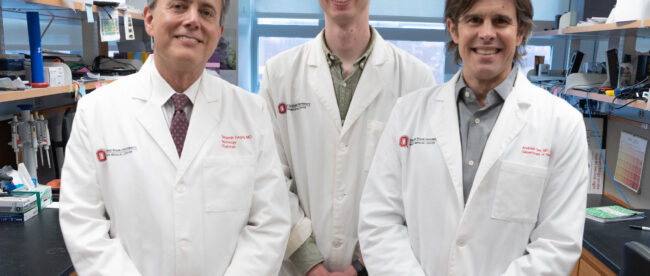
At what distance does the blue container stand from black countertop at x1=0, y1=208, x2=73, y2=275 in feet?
1.85

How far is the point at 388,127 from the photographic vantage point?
1483mm

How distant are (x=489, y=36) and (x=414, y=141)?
1.14 ft

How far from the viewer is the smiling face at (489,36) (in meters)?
1.33

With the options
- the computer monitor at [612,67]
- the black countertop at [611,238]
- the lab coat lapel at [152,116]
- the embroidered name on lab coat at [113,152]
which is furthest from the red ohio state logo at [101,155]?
the computer monitor at [612,67]

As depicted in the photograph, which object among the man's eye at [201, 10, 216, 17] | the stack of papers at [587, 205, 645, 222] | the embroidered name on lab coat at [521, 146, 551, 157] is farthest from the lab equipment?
the stack of papers at [587, 205, 645, 222]

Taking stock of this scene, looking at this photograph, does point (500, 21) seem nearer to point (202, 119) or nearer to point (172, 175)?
point (202, 119)

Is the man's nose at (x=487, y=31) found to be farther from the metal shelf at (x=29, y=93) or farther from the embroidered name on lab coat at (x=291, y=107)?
the metal shelf at (x=29, y=93)

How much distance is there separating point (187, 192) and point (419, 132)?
0.66 metres

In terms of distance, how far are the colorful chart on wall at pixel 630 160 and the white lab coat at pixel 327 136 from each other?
4.40 ft

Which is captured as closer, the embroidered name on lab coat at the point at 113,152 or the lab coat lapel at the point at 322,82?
the embroidered name on lab coat at the point at 113,152

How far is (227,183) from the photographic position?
1.34 metres

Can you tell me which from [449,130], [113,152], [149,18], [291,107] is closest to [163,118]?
[113,152]

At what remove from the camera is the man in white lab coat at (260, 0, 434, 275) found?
1.69 m

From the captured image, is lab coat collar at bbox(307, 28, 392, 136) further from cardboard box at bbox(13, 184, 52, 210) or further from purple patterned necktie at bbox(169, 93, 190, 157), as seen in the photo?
cardboard box at bbox(13, 184, 52, 210)
